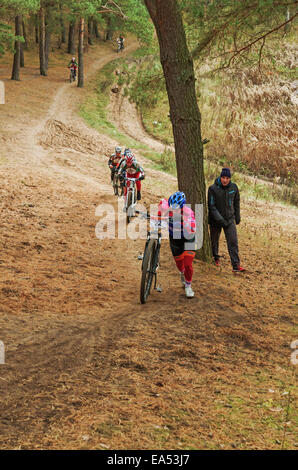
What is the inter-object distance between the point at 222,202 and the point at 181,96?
2.30 metres

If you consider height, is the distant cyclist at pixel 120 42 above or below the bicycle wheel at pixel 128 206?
above

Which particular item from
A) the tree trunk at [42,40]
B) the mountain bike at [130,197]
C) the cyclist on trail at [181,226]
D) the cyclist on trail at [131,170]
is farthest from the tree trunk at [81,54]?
the cyclist on trail at [181,226]

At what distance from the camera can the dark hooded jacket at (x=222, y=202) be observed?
31.0 ft

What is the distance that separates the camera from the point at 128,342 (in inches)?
229

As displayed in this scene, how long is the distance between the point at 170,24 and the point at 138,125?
2215 cm

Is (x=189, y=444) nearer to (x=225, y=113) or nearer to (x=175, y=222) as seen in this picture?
(x=175, y=222)

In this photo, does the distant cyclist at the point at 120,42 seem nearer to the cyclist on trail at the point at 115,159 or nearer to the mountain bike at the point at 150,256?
the cyclist on trail at the point at 115,159

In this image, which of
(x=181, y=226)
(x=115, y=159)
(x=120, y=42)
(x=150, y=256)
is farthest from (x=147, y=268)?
(x=120, y=42)

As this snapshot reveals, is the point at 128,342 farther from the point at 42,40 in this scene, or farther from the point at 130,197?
the point at 42,40

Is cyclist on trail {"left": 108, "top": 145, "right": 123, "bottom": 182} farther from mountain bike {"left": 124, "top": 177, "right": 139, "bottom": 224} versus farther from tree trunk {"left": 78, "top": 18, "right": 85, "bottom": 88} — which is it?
tree trunk {"left": 78, "top": 18, "right": 85, "bottom": 88}

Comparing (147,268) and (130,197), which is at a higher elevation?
(130,197)

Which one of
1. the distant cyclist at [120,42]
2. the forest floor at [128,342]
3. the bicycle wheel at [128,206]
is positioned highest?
the distant cyclist at [120,42]

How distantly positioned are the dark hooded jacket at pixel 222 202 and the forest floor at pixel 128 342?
106cm

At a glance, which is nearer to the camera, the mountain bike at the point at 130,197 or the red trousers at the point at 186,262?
the red trousers at the point at 186,262
